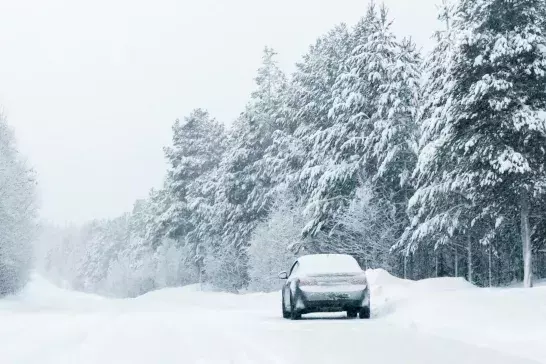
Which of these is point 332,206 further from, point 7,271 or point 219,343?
point 219,343

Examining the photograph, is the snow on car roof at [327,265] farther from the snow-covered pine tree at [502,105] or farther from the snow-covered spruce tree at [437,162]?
the snow-covered spruce tree at [437,162]

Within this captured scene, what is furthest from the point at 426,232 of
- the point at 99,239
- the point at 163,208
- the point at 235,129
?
the point at 99,239

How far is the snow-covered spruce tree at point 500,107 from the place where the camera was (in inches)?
1014

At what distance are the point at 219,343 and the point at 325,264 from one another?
748cm

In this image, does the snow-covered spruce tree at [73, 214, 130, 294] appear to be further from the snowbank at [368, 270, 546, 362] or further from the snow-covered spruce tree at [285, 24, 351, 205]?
the snowbank at [368, 270, 546, 362]

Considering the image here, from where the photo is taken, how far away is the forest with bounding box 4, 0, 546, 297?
26.5 metres

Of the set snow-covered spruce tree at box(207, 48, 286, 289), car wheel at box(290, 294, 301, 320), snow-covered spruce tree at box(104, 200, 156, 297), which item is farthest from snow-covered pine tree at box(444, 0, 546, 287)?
snow-covered spruce tree at box(104, 200, 156, 297)

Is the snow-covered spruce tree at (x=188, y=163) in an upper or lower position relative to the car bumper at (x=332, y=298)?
upper

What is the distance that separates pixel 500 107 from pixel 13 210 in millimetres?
30348

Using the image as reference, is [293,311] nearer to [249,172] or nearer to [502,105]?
[502,105]

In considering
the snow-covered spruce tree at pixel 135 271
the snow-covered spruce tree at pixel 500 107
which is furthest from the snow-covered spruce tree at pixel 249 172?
Answer: the snow-covered spruce tree at pixel 500 107

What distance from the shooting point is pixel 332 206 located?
41.9m

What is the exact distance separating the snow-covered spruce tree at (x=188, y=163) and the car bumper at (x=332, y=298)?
51.2 metres

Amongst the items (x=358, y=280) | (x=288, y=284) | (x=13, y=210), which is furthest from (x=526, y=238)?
(x=13, y=210)
